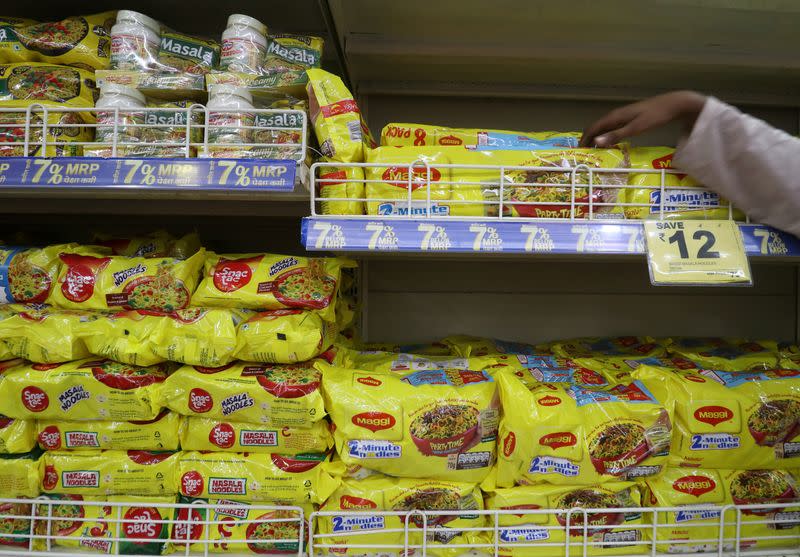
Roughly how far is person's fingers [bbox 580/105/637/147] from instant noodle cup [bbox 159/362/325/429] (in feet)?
2.91

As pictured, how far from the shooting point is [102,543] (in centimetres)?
101

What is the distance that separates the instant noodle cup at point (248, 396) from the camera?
3.23 feet

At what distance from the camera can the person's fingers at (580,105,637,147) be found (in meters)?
1.01

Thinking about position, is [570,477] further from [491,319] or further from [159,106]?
[159,106]

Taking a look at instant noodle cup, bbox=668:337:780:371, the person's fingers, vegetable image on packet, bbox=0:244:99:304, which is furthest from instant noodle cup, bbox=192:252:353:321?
instant noodle cup, bbox=668:337:780:371

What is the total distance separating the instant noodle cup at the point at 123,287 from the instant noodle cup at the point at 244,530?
489mm

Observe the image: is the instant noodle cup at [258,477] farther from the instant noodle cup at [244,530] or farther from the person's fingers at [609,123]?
the person's fingers at [609,123]

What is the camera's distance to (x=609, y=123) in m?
1.03

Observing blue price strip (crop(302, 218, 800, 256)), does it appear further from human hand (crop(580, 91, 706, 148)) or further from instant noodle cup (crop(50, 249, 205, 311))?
instant noodle cup (crop(50, 249, 205, 311))

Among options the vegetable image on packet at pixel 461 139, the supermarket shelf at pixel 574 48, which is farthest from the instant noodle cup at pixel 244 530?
the supermarket shelf at pixel 574 48

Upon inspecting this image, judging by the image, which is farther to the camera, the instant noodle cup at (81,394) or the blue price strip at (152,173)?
the instant noodle cup at (81,394)

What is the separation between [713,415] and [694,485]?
0.57 ft

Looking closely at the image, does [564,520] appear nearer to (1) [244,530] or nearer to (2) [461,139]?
(1) [244,530]

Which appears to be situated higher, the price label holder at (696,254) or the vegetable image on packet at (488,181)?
the vegetable image on packet at (488,181)
